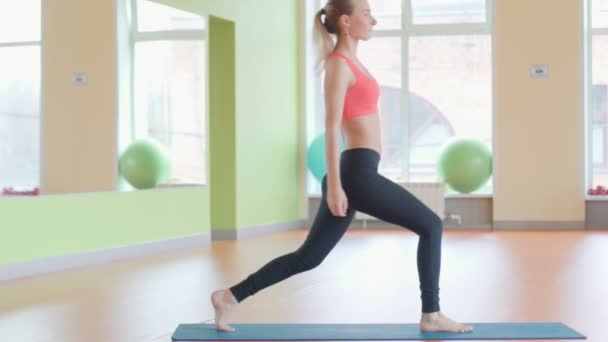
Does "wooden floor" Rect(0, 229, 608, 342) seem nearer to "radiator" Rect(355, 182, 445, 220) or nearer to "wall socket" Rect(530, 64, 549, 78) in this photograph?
"radiator" Rect(355, 182, 445, 220)

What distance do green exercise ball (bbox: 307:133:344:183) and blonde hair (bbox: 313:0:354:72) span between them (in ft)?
19.9

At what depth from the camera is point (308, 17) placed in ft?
33.1

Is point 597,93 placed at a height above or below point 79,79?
above

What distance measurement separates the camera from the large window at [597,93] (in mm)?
9617

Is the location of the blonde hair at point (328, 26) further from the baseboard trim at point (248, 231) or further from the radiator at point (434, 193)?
the radiator at point (434, 193)

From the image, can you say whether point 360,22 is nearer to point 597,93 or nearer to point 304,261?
point 304,261

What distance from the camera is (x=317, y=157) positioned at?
9.49 meters

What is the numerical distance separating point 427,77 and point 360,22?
688cm

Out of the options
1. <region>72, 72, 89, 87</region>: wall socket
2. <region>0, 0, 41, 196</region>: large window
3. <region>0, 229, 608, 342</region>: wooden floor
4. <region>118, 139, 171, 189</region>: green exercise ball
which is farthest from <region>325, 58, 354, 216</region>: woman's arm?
<region>118, 139, 171, 189</region>: green exercise ball

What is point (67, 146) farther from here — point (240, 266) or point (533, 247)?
point (533, 247)

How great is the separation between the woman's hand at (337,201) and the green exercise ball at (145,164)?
12.0 feet

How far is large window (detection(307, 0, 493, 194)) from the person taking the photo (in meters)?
9.93

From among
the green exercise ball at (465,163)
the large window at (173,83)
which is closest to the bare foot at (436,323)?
the large window at (173,83)

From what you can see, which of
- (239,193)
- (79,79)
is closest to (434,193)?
(239,193)
